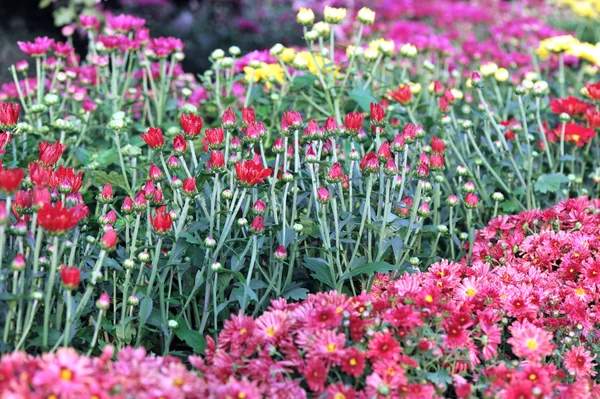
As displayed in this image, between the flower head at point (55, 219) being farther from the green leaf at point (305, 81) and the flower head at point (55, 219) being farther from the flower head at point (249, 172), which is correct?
the green leaf at point (305, 81)

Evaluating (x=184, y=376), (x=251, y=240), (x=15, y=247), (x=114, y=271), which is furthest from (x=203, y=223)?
(x=184, y=376)

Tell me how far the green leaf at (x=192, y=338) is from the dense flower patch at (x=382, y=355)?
0.15 m

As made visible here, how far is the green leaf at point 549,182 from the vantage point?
10.7 feet

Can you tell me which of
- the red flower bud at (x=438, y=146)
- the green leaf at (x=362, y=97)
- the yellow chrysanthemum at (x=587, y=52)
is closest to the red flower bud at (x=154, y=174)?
the red flower bud at (x=438, y=146)

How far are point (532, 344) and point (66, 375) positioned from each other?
3.91 feet

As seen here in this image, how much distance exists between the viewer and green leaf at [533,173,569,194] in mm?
3259

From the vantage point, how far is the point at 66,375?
1645 mm

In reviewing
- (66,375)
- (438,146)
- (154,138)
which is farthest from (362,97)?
(66,375)

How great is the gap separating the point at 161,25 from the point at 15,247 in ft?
15.8

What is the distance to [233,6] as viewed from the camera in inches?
281

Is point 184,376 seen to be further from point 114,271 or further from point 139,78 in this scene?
point 139,78

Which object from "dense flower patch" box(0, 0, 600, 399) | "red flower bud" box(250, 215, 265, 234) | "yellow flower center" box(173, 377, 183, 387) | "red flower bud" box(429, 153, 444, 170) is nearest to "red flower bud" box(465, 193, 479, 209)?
"dense flower patch" box(0, 0, 600, 399)

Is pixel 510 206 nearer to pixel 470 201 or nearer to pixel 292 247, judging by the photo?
pixel 470 201

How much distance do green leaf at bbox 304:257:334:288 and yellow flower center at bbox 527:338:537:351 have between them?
687mm
